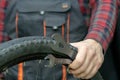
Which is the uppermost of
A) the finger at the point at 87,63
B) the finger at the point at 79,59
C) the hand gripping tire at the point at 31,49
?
the hand gripping tire at the point at 31,49

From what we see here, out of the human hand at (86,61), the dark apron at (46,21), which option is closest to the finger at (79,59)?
the human hand at (86,61)

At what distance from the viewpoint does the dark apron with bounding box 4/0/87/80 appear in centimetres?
112

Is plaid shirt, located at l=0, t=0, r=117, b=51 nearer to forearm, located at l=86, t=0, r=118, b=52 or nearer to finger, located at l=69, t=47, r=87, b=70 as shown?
forearm, located at l=86, t=0, r=118, b=52

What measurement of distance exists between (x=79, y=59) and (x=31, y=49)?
0.41ft

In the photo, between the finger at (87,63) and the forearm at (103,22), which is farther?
the forearm at (103,22)

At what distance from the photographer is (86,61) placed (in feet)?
2.65

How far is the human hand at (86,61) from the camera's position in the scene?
0.76m

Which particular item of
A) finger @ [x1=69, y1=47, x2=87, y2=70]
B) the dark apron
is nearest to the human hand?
finger @ [x1=69, y1=47, x2=87, y2=70]

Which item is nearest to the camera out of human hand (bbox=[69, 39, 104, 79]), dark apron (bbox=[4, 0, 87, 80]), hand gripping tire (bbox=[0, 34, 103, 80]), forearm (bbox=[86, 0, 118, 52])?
hand gripping tire (bbox=[0, 34, 103, 80])

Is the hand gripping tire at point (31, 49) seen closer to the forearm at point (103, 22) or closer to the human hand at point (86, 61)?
the human hand at point (86, 61)

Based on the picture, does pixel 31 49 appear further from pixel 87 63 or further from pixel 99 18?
pixel 99 18

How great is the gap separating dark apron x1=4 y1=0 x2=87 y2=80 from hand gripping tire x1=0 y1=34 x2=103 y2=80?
1.31ft

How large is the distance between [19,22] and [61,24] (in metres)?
0.13

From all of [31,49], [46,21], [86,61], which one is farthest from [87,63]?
[46,21]
